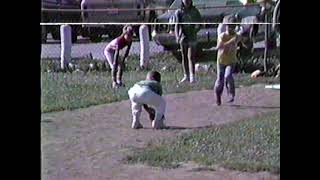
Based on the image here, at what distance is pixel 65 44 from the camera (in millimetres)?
4332

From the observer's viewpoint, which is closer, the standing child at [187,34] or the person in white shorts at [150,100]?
the person in white shorts at [150,100]

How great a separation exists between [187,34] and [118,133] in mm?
870

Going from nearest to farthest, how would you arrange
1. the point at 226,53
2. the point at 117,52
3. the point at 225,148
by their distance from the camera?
the point at 225,148 < the point at 117,52 < the point at 226,53

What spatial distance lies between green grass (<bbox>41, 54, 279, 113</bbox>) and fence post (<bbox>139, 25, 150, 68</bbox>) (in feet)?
0.16

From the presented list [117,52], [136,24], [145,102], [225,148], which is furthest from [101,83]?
[225,148]

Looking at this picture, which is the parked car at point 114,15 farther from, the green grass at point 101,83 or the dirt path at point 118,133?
the dirt path at point 118,133

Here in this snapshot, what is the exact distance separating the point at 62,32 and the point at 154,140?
102 centimetres

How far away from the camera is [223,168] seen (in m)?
3.97

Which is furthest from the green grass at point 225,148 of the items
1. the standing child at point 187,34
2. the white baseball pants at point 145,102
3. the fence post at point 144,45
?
the fence post at point 144,45

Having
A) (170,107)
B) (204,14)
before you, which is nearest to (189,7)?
(204,14)

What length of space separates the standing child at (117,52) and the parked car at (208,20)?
19cm

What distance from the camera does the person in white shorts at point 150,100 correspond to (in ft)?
13.7

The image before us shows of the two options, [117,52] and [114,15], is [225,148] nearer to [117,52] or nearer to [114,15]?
[117,52]
